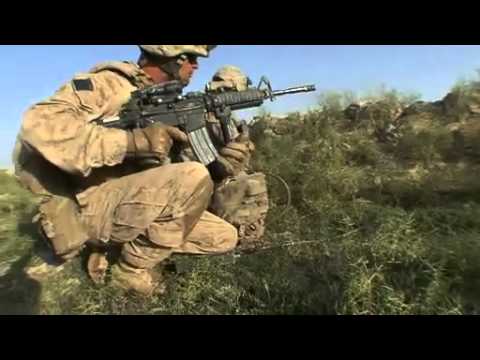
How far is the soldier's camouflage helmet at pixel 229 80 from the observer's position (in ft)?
14.8

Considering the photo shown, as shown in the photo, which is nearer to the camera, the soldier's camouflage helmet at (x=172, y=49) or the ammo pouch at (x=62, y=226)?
the ammo pouch at (x=62, y=226)

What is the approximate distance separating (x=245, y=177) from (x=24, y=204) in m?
3.28

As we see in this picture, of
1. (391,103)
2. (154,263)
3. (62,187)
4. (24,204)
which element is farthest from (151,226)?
(391,103)

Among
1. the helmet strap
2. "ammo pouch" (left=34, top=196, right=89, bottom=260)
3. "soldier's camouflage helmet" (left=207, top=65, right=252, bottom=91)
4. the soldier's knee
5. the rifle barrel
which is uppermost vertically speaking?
the helmet strap

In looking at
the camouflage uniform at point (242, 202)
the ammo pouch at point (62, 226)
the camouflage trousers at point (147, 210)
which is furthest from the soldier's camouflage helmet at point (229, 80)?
the ammo pouch at point (62, 226)

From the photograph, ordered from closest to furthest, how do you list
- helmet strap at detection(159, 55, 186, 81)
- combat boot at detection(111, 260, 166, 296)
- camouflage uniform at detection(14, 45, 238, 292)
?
camouflage uniform at detection(14, 45, 238, 292) < combat boot at detection(111, 260, 166, 296) < helmet strap at detection(159, 55, 186, 81)

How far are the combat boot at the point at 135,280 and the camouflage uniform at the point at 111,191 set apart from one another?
0.04 feet

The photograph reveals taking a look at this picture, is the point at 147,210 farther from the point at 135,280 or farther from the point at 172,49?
the point at 172,49

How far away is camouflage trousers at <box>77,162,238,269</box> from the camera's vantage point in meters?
3.17

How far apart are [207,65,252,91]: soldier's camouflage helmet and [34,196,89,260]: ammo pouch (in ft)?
5.83

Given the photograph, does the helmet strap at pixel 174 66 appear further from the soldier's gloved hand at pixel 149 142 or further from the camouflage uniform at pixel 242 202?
the camouflage uniform at pixel 242 202

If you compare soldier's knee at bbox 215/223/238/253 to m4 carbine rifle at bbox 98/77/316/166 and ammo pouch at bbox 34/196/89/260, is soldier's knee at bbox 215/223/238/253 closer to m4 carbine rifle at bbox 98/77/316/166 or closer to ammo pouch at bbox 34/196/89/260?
m4 carbine rifle at bbox 98/77/316/166

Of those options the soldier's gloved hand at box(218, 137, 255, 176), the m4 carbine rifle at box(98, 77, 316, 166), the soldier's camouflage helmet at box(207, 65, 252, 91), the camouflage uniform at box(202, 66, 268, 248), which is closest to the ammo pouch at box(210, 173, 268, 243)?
the camouflage uniform at box(202, 66, 268, 248)

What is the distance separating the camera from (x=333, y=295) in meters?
2.61
